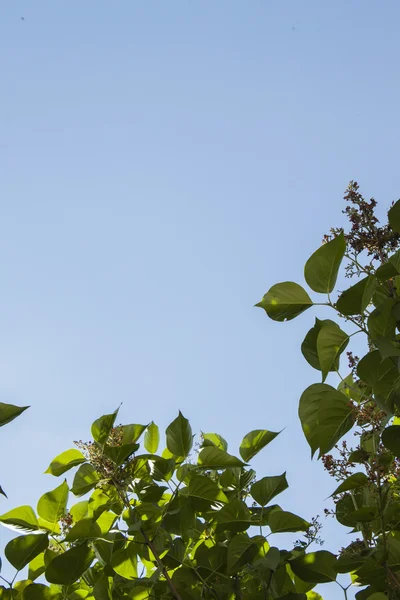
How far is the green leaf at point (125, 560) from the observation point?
242 cm

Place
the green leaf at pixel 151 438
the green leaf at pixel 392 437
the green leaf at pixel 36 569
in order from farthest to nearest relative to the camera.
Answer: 1. the green leaf at pixel 151 438
2. the green leaf at pixel 36 569
3. the green leaf at pixel 392 437

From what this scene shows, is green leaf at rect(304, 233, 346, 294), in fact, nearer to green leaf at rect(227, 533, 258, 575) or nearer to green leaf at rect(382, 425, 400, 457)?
green leaf at rect(382, 425, 400, 457)

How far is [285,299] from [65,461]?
3.40 feet

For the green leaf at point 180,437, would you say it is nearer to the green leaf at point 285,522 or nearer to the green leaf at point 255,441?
the green leaf at point 255,441

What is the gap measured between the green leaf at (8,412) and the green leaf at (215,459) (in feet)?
2.91

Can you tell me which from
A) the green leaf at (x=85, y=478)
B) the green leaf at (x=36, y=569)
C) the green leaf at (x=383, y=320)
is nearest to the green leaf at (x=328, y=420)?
the green leaf at (x=383, y=320)

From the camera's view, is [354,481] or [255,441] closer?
[354,481]

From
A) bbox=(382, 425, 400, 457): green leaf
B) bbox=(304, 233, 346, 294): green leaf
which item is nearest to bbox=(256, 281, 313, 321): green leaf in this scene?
bbox=(304, 233, 346, 294): green leaf

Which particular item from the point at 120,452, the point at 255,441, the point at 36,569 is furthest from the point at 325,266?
A: the point at 36,569

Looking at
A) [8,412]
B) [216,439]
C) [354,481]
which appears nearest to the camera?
[8,412]

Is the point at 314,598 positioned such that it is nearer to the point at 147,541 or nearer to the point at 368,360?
the point at 147,541

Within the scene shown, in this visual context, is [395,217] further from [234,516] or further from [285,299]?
[234,516]

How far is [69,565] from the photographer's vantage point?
88.8 inches

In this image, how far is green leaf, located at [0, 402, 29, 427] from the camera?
178cm
